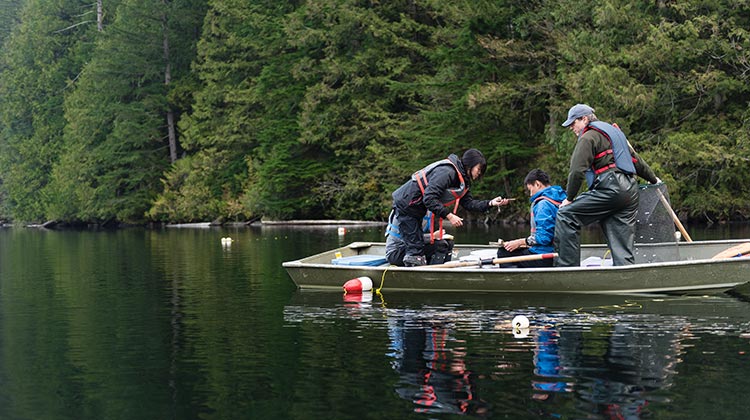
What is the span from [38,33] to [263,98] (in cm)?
2530

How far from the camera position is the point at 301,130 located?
4534 cm

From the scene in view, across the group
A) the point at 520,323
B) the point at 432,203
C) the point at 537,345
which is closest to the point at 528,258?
the point at 432,203

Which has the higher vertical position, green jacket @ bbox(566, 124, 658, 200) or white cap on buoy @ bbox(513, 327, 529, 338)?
green jacket @ bbox(566, 124, 658, 200)

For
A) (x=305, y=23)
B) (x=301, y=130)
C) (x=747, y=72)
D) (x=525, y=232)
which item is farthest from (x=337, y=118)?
(x=747, y=72)

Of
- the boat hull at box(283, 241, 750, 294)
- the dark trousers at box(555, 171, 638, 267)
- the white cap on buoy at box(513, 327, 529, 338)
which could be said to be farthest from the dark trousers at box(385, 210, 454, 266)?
the white cap on buoy at box(513, 327, 529, 338)

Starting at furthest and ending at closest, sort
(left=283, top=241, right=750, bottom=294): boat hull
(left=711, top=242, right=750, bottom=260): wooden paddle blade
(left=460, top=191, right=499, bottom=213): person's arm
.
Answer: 1. (left=460, top=191, right=499, bottom=213): person's arm
2. (left=711, top=242, right=750, bottom=260): wooden paddle blade
3. (left=283, top=241, right=750, bottom=294): boat hull

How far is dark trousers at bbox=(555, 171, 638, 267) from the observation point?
40.1ft

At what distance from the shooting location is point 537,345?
9.16 m

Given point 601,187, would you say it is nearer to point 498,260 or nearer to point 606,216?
point 606,216

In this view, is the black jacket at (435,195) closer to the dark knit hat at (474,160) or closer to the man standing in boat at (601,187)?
the dark knit hat at (474,160)

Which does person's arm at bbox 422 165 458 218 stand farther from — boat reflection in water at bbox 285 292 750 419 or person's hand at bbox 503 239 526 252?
boat reflection in water at bbox 285 292 750 419

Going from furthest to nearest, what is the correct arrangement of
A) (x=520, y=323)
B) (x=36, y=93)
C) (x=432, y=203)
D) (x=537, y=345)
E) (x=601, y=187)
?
(x=36, y=93), (x=432, y=203), (x=601, y=187), (x=520, y=323), (x=537, y=345)

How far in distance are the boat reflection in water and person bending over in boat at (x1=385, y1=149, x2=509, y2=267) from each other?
0.79 meters

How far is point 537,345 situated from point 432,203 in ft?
13.8
